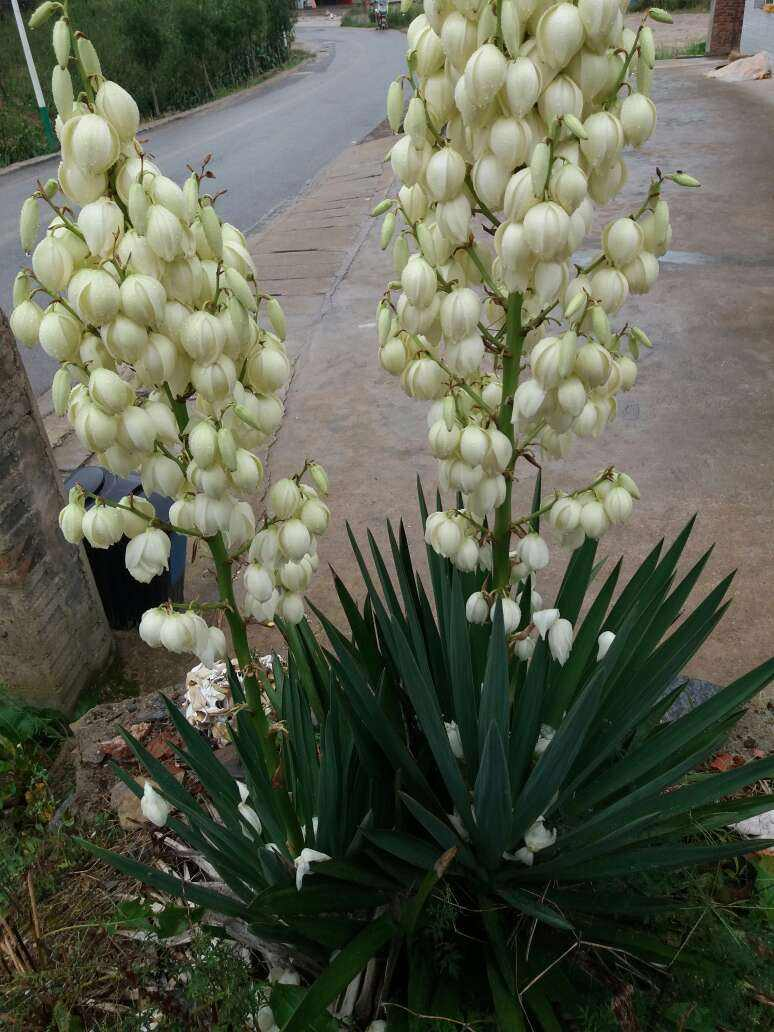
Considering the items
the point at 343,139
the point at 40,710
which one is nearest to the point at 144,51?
the point at 343,139

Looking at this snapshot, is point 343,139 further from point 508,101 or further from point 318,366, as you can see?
point 508,101

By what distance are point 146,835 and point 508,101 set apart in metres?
1.78

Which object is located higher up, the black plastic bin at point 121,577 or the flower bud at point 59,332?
the flower bud at point 59,332

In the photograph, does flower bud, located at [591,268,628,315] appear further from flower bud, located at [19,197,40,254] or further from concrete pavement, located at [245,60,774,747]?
concrete pavement, located at [245,60,774,747]

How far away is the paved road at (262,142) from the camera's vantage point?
9.33 m

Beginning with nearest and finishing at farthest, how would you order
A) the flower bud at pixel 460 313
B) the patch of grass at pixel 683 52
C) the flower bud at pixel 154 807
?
the flower bud at pixel 460 313 → the flower bud at pixel 154 807 → the patch of grass at pixel 683 52

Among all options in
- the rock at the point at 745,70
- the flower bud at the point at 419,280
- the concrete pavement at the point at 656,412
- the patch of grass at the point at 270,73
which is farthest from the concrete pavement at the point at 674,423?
the patch of grass at the point at 270,73

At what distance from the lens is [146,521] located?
1.26m

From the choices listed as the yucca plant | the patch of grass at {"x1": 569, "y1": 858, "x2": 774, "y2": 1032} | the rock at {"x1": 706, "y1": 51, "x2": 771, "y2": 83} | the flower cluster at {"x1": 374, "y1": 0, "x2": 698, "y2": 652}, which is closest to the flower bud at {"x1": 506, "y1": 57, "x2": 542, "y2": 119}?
the flower cluster at {"x1": 374, "y1": 0, "x2": 698, "y2": 652}

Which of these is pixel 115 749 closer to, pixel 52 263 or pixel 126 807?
pixel 126 807

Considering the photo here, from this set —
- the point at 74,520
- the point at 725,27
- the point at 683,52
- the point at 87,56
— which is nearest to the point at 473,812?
the point at 74,520

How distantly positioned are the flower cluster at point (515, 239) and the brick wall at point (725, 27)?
19.4 m

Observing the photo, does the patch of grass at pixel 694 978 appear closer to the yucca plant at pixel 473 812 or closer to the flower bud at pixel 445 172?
the yucca plant at pixel 473 812

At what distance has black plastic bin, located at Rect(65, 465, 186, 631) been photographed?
3080mm
